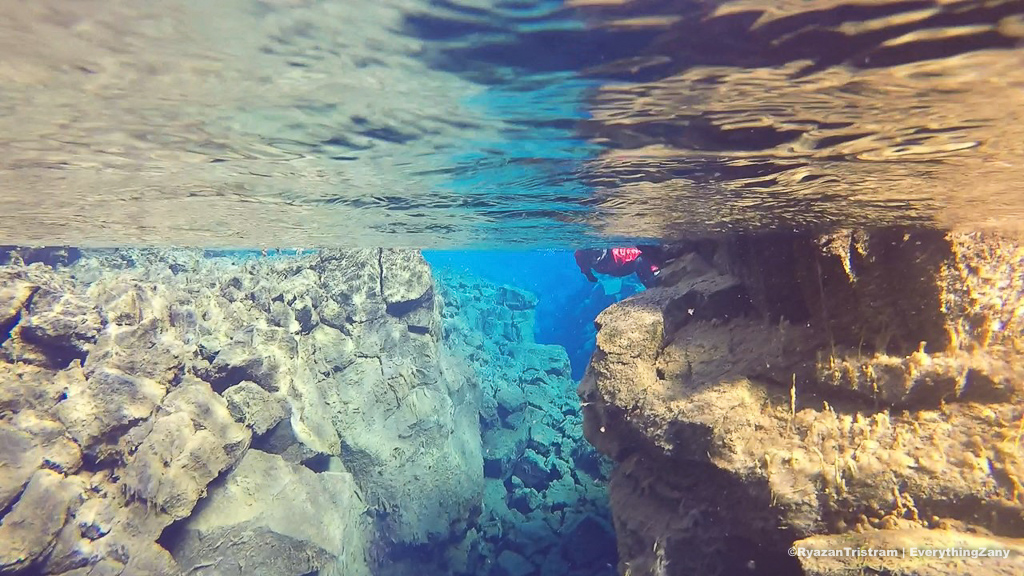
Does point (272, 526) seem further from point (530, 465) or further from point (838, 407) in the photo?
point (838, 407)

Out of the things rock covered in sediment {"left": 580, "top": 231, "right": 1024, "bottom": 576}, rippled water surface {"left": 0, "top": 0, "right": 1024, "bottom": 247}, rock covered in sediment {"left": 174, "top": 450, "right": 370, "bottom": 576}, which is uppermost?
rippled water surface {"left": 0, "top": 0, "right": 1024, "bottom": 247}

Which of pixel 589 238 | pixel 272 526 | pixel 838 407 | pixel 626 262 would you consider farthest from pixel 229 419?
pixel 838 407

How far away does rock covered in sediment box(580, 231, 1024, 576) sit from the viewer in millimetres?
4277

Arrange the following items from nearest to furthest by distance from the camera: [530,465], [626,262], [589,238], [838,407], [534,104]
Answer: [534,104], [838,407], [589,238], [626,262], [530,465]

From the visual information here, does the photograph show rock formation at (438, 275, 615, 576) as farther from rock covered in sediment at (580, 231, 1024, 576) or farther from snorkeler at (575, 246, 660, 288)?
rock covered in sediment at (580, 231, 1024, 576)

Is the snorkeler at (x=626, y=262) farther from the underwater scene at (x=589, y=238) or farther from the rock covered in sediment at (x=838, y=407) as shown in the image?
the rock covered in sediment at (x=838, y=407)

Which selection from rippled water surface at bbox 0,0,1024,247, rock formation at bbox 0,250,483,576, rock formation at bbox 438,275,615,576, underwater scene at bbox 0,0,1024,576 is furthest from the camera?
rock formation at bbox 438,275,615,576

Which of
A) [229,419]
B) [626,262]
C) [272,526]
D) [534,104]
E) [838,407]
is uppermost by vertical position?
[534,104]

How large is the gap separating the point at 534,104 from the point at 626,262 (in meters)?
9.68

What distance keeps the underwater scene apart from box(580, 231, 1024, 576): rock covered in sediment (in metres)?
0.03

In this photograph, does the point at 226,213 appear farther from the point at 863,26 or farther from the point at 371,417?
the point at 863,26

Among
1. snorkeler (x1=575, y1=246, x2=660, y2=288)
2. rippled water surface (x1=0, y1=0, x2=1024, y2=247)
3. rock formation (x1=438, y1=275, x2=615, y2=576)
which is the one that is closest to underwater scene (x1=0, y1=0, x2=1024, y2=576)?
rippled water surface (x1=0, y1=0, x2=1024, y2=247)

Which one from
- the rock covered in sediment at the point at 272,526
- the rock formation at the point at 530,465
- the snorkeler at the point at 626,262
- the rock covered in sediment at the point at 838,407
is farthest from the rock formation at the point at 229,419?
the rock covered in sediment at the point at 838,407

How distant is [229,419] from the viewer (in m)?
9.45
